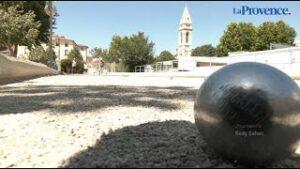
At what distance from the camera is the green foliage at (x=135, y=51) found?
268ft

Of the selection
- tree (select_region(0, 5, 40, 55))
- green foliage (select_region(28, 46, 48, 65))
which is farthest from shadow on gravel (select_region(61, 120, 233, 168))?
green foliage (select_region(28, 46, 48, 65))

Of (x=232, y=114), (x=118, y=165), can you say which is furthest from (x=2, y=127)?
(x=232, y=114)

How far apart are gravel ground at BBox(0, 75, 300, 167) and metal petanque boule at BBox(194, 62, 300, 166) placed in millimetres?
264

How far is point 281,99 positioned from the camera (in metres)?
4.31

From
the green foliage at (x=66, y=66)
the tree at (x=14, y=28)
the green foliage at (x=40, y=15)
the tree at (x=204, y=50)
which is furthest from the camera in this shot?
the tree at (x=204, y=50)

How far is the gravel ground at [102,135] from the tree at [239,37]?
68618 mm

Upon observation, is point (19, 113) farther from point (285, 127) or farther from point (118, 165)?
point (285, 127)

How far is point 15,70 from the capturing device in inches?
738

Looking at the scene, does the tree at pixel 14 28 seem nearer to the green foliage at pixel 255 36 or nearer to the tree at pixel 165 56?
the green foliage at pixel 255 36

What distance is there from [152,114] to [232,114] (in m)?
3.40

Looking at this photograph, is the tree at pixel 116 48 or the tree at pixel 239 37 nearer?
the tree at pixel 239 37

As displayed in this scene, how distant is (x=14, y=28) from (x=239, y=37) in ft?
171

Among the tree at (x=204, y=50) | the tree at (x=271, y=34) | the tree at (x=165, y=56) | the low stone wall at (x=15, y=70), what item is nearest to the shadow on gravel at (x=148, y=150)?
the low stone wall at (x=15, y=70)

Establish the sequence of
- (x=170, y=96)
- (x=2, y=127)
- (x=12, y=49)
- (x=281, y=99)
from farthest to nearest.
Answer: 1. (x=12, y=49)
2. (x=170, y=96)
3. (x=2, y=127)
4. (x=281, y=99)
